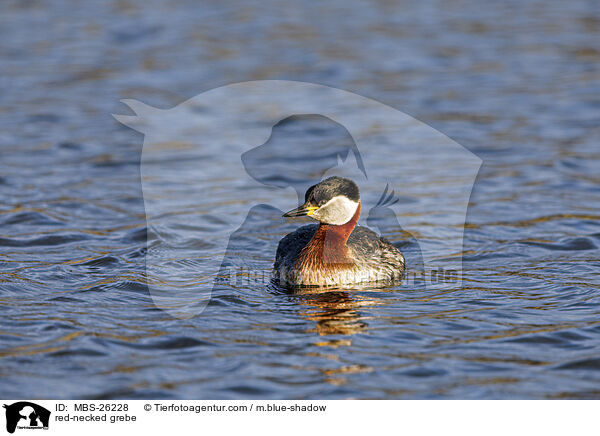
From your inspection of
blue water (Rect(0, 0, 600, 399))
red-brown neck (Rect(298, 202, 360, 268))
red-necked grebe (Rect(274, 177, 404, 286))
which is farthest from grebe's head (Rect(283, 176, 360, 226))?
blue water (Rect(0, 0, 600, 399))

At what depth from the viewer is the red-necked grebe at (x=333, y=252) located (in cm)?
1031

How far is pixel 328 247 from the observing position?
10539 mm

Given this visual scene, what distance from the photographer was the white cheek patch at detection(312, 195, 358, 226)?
33.9 feet

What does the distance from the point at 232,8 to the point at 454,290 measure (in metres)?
15.5

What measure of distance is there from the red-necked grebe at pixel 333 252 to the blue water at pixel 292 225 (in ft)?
1.04

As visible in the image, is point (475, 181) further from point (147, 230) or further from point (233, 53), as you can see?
point (233, 53)

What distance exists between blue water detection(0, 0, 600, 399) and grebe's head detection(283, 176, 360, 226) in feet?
3.03
